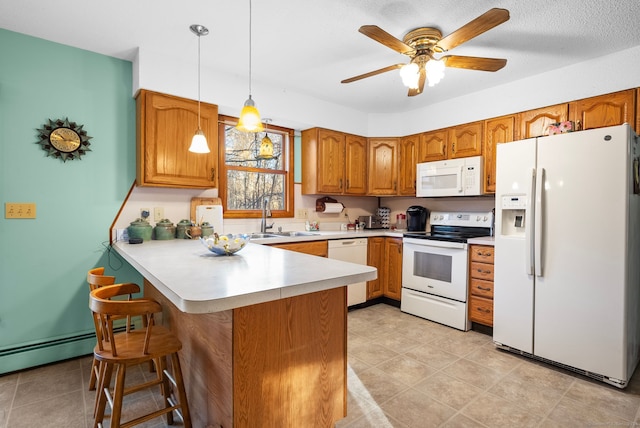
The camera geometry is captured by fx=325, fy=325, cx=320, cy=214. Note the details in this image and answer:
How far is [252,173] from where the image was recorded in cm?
363

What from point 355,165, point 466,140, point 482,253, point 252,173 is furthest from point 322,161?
point 482,253

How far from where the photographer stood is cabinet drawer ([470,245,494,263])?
294 cm

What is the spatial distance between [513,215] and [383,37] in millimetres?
1803

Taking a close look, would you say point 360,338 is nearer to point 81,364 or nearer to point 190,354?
point 190,354

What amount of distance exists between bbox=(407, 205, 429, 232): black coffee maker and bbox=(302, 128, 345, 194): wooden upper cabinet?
0.92 meters

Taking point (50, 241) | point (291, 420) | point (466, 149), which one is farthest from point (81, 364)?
point (466, 149)

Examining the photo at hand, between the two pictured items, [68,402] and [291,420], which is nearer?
[291,420]

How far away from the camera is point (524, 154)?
8.36 feet

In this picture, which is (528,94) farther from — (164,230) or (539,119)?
(164,230)

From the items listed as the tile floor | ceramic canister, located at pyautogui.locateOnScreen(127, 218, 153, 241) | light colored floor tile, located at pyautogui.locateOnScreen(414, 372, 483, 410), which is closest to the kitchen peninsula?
the tile floor

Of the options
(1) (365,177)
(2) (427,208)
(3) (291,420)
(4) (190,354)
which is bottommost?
(3) (291,420)

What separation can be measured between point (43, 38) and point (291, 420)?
10.1 ft

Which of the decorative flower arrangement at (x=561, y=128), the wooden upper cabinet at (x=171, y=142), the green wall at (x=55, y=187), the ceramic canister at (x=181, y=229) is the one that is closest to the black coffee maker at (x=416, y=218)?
the decorative flower arrangement at (x=561, y=128)

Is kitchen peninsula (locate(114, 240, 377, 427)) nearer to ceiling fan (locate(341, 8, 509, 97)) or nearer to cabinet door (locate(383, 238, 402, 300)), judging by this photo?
ceiling fan (locate(341, 8, 509, 97))
